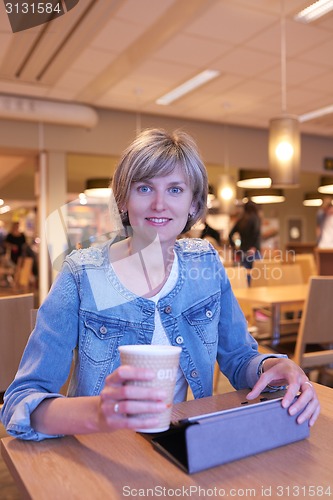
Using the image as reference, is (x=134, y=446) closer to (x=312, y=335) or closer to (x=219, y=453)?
(x=219, y=453)

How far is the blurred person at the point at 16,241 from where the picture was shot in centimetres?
1100

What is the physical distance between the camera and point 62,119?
5.96 m

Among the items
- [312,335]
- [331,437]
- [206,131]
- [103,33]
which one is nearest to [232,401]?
[331,437]

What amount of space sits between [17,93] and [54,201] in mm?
1441

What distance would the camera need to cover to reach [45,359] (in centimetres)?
96

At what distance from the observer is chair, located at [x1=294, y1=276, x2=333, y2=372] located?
259cm

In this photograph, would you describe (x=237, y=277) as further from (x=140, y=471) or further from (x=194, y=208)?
(x=140, y=471)

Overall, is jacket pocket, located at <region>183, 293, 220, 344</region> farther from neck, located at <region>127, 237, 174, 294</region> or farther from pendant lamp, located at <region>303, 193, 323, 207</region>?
pendant lamp, located at <region>303, 193, 323, 207</region>

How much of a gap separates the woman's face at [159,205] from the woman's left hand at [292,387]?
1.32 feet

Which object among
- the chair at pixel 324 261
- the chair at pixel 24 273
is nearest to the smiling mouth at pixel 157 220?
the chair at pixel 324 261

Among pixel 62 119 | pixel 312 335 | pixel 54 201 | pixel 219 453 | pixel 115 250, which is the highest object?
pixel 62 119

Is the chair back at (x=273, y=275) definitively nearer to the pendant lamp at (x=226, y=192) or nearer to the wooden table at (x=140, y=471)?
Answer: the pendant lamp at (x=226, y=192)

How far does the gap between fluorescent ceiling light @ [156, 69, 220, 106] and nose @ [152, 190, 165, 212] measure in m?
A: 4.17

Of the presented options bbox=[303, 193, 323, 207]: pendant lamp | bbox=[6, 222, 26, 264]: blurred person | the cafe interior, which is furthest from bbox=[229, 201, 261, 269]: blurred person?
bbox=[303, 193, 323, 207]: pendant lamp
